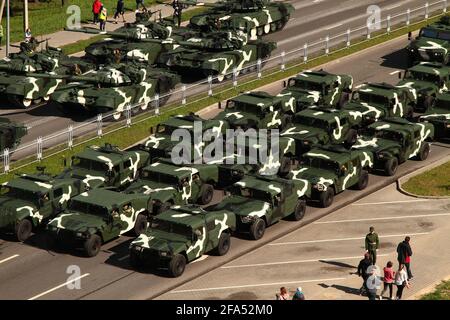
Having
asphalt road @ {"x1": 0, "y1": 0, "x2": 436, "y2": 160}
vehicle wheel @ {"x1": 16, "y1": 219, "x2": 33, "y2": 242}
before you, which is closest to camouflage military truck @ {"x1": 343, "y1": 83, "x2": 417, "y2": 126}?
asphalt road @ {"x1": 0, "y1": 0, "x2": 436, "y2": 160}

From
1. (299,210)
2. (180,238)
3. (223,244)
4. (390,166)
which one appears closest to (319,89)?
(390,166)

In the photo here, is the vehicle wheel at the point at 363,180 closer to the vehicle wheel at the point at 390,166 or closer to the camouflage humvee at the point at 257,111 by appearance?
the vehicle wheel at the point at 390,166

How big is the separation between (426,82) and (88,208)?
22945mm

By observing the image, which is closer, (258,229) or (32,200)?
(258,229)

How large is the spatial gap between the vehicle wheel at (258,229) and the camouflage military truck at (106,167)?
676cm

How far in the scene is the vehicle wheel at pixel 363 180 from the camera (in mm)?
55594

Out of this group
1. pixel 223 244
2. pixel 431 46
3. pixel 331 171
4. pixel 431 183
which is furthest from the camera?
pixel 431 46

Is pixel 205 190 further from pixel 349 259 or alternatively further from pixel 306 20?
pixel 306 20

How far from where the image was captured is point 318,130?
2317 inches

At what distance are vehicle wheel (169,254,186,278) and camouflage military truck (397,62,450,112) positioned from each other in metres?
21.4

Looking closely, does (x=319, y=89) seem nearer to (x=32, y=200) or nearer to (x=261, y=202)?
(x=261, y=202)

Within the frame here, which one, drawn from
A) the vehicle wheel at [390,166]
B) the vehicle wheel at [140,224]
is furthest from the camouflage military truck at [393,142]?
the vehicle wheel at [140,224]

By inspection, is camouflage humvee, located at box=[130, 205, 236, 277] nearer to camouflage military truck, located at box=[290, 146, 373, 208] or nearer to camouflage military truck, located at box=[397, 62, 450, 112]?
camouflage military truck, located at box=[290, 146, 373, 208]

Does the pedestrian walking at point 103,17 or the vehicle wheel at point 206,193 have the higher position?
the pedestrian walking at point 103,17
